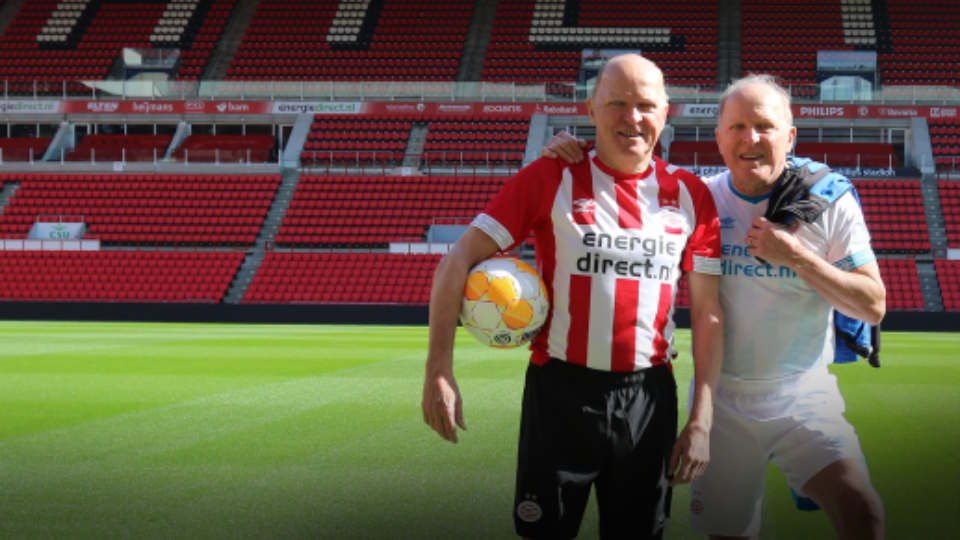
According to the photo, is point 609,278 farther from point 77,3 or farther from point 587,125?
point 77,3

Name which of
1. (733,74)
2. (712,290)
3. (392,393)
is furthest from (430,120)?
(712,290)

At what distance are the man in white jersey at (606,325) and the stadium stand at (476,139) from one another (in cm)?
2599

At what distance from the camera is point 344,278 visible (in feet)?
80.0

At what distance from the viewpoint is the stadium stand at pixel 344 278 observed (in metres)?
23.7

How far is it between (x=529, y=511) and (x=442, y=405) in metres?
0.44

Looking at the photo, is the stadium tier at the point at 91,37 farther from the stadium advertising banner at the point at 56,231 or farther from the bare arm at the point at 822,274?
the bare arm at the point at 822,274

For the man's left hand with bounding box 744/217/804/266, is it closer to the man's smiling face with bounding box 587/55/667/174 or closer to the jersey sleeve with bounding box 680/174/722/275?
the jersey sleeve with bounding box 680/174/722/275

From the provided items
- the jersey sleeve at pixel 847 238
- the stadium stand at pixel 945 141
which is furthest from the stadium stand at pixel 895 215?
the jersey sleeve at pixel 847 238

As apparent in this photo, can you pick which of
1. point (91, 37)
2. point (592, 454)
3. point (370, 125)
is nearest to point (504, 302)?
point (592, 454)

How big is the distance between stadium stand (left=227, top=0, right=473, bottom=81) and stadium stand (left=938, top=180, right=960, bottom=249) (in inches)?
706

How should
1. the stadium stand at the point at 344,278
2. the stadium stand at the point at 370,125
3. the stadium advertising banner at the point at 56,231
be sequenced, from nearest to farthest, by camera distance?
the stadium stand at the point at 344,278 → the stadium stand at the point at 370,125 → the stadium advertising banner at the point at 56,231

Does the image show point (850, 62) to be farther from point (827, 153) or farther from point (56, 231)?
point (56, 231)

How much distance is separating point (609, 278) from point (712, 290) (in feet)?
1.25

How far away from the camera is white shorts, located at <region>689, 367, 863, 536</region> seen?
286cm
